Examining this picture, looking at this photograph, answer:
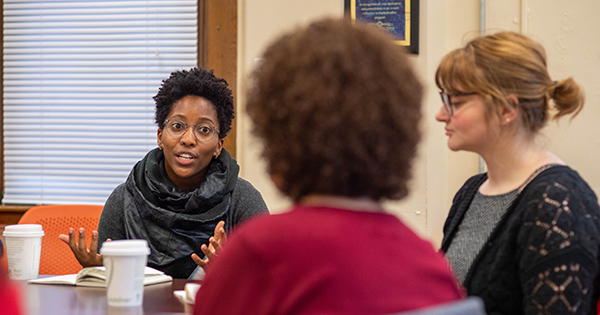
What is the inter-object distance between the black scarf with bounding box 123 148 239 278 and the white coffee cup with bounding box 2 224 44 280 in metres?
0.42

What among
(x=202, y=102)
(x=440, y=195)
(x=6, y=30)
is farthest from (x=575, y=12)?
(x=6, y=30)

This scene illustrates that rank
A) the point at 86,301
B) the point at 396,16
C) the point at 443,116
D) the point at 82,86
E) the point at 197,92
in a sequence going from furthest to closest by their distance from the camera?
the point at 82,86
the point at 396,16
the point at 197,92
the point at 443,116
the point at 86,301

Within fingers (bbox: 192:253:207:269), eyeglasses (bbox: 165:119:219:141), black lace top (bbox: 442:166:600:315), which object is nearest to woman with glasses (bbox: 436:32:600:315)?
black lace top (bbox: 442:166:600:315)

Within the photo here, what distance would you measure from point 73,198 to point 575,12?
2758 mm

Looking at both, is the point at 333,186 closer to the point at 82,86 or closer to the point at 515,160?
the point at 515,160

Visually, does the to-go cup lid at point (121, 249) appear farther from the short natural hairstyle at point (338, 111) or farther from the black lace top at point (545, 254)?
the black lace top at point (545, 254)

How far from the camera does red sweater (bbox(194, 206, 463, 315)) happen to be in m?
0.66

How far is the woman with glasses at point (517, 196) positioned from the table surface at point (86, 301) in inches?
29.3

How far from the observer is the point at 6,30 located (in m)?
3.30

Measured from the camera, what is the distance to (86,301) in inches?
55.0

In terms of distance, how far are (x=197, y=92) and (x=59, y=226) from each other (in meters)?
0.77

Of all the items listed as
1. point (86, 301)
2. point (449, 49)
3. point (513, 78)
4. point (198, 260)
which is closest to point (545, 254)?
point (513, 78)

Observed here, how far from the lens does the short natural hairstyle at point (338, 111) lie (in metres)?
0.71

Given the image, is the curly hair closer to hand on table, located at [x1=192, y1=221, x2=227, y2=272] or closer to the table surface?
hand on table, located at [x1=192, y1=221, x2=227, y2=272]
